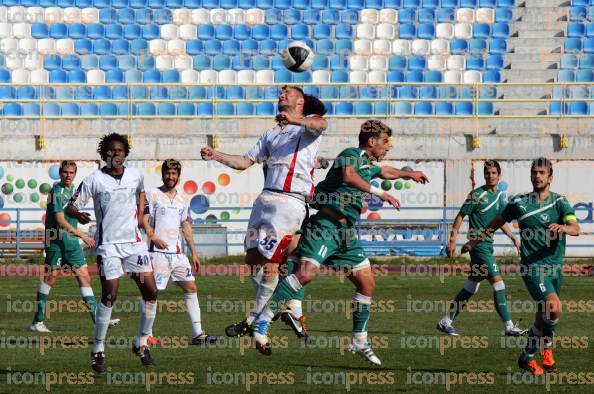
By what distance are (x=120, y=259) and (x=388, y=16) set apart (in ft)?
79.5

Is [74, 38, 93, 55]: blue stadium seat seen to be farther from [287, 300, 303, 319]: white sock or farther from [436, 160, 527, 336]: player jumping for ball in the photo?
[287, 300, 303, 319]: white sock

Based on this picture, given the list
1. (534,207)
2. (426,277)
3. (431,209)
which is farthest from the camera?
(431,209)

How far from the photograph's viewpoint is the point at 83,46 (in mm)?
33250

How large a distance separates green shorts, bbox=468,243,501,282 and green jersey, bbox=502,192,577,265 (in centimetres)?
381

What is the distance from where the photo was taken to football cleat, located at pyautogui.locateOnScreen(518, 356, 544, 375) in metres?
10.4

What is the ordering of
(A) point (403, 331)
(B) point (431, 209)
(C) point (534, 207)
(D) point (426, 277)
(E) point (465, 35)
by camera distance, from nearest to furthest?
(C) point (534, 207)
(A) point (403, 331)
(D) point (426, 277)
(B) point (431, 209)
(E) point (465, 35)

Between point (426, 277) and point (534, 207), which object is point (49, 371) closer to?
point (534, 207)

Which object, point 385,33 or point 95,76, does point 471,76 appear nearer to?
point 385,33

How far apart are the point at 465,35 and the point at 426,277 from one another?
433 inches

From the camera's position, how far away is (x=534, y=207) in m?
10.5

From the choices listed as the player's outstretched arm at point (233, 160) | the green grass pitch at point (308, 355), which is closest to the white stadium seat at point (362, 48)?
the green grass pitch at point (308, 355)

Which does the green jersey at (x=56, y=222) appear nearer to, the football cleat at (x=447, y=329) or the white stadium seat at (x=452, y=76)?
the football cleat at (x=447, y=329)

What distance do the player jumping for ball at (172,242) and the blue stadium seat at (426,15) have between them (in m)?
21.3

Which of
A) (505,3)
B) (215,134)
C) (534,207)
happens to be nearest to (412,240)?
(215,134)
